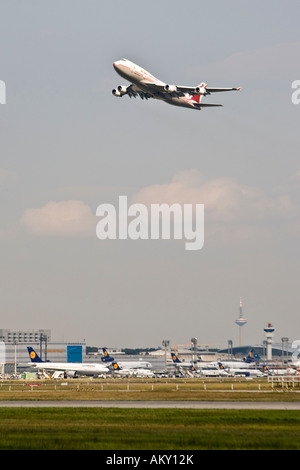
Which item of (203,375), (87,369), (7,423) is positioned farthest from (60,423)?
(203,375)

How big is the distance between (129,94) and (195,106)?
33.0 feet

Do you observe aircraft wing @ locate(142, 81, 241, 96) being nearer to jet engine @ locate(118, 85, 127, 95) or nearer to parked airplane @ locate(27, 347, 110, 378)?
jet engine @ locate(118, 85, 127, 95)

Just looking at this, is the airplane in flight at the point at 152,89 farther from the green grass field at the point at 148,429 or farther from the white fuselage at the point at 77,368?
the white fuselage at the point at 77,368

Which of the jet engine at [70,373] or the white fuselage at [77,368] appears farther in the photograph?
the white fuselage at [77,368]

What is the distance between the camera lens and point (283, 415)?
47.3m

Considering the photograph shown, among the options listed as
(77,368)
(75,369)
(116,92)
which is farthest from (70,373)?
(116,92)

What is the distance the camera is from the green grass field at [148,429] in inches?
1288

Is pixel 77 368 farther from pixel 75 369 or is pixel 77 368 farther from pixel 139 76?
pixel 139 76

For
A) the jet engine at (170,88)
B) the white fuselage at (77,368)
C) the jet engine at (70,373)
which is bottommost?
the jet engine at (70,373)

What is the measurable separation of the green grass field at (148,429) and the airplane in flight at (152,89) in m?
58.3

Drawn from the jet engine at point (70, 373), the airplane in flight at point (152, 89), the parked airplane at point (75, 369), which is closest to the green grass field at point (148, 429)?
the airplane in flight at point (152, 89)

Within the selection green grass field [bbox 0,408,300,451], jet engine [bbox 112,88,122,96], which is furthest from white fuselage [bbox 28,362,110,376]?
green grass field [bbox 0,408,300,451]

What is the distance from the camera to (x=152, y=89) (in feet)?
342
